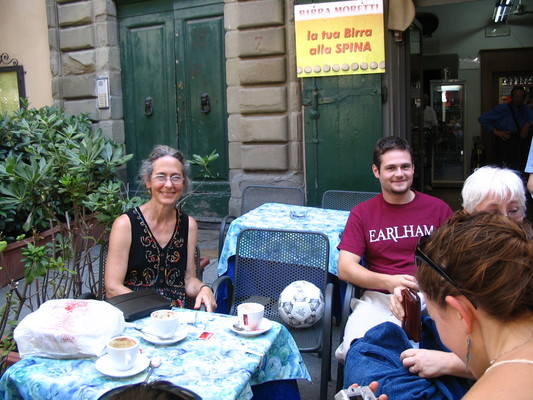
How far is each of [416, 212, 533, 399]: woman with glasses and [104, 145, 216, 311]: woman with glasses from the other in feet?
5.45

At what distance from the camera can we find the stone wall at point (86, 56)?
729cm

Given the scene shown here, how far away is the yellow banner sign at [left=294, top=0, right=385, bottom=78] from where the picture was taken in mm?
5703

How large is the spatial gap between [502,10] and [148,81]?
22.0 ft

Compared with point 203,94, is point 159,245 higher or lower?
lower

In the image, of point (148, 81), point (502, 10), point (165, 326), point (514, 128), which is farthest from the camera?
point (502, 10)

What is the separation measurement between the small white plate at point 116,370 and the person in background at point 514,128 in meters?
7.51

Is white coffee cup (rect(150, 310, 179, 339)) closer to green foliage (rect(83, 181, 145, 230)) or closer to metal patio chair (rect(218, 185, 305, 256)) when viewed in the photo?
green foliage (rect(83, 181, 145, 230))

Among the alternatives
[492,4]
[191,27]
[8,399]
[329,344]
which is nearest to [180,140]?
[191,27]

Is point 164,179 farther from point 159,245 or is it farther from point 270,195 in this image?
point 270,195

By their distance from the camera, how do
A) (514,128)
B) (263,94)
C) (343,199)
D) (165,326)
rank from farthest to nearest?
(514,128) < (263,94) < (343,199) < (165,326)

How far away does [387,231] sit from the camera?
3.07m

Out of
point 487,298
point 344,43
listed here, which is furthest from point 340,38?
point 487,298

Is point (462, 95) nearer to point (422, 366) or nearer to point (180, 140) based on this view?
point (180, 140)

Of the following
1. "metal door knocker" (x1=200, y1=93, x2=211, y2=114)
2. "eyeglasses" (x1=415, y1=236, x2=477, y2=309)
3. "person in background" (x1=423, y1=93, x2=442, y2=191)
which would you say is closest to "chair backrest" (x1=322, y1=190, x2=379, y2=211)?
"metal door knocker" (x1=200, y1=93, x2=211, y2=114)
